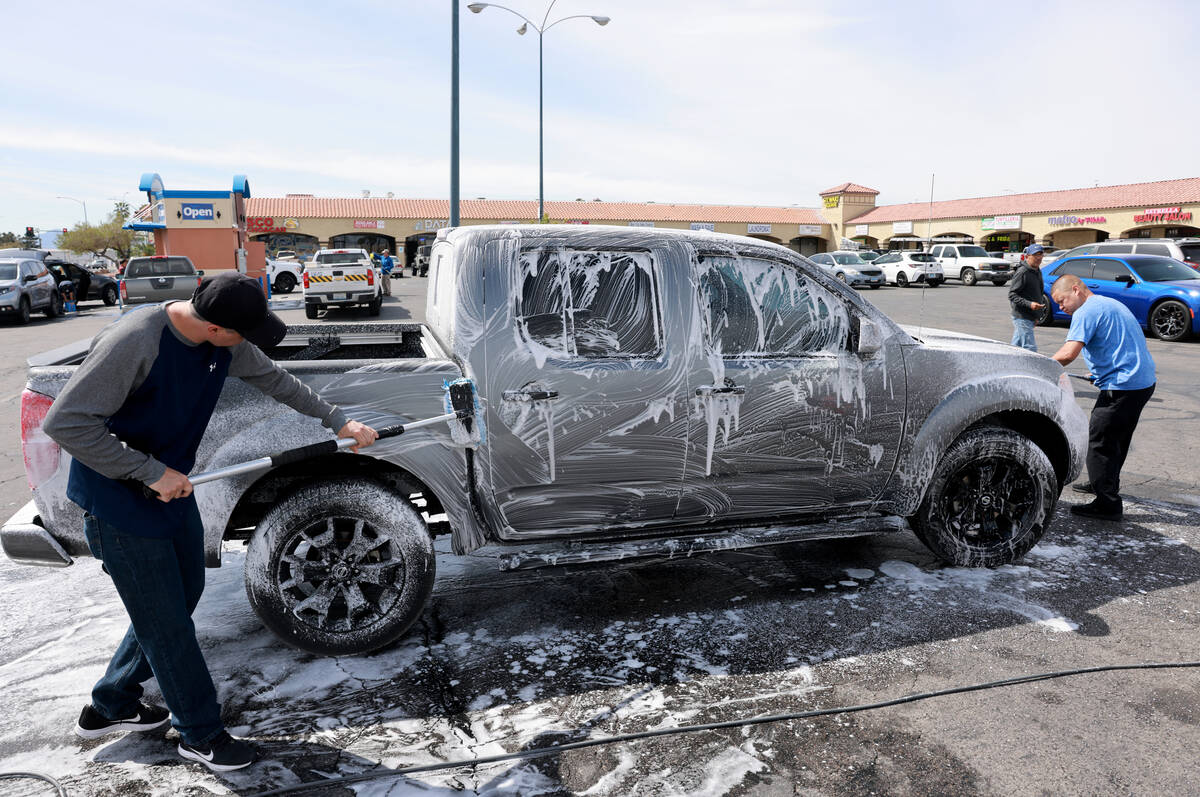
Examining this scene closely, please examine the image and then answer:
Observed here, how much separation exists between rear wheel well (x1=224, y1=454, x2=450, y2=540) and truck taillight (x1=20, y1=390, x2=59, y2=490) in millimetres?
661

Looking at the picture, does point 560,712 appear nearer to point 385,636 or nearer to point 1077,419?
point 385,636

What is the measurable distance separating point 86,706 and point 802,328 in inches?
131

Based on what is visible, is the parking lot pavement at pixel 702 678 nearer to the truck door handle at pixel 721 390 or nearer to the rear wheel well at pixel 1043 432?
the rear wheel well at pixel 1043 432

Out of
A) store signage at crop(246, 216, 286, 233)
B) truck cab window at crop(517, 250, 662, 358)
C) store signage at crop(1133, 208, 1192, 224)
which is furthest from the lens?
store signage at crop(246, 216, 286, 233)

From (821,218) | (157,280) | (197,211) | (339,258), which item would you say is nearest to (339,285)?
(339,258)

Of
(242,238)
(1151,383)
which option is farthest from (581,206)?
(1151,383)

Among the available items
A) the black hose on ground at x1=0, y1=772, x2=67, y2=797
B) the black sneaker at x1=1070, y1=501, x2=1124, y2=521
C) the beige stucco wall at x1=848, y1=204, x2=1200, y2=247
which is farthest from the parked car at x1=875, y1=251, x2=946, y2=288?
the black hose on ground at x1=0, y1=772, x2=67, y2=797

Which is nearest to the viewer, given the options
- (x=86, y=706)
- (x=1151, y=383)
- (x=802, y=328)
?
(x=86, y=706)

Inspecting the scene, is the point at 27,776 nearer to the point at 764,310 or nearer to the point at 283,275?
the point at 764,310

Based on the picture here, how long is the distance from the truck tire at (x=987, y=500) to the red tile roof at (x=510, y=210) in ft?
153

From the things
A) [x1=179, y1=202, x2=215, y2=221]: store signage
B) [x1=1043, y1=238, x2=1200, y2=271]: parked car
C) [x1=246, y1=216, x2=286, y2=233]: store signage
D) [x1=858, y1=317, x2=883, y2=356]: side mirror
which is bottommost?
[x1=858, y1=317, x2=883, y2=356]: side mirror

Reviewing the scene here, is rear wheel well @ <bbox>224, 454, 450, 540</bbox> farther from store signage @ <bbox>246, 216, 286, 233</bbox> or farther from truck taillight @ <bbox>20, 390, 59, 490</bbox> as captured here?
store signage @ <bbox>246, 216, 286, 233</bbox>

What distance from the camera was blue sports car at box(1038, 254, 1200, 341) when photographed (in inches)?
572

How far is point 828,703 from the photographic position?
312cm
